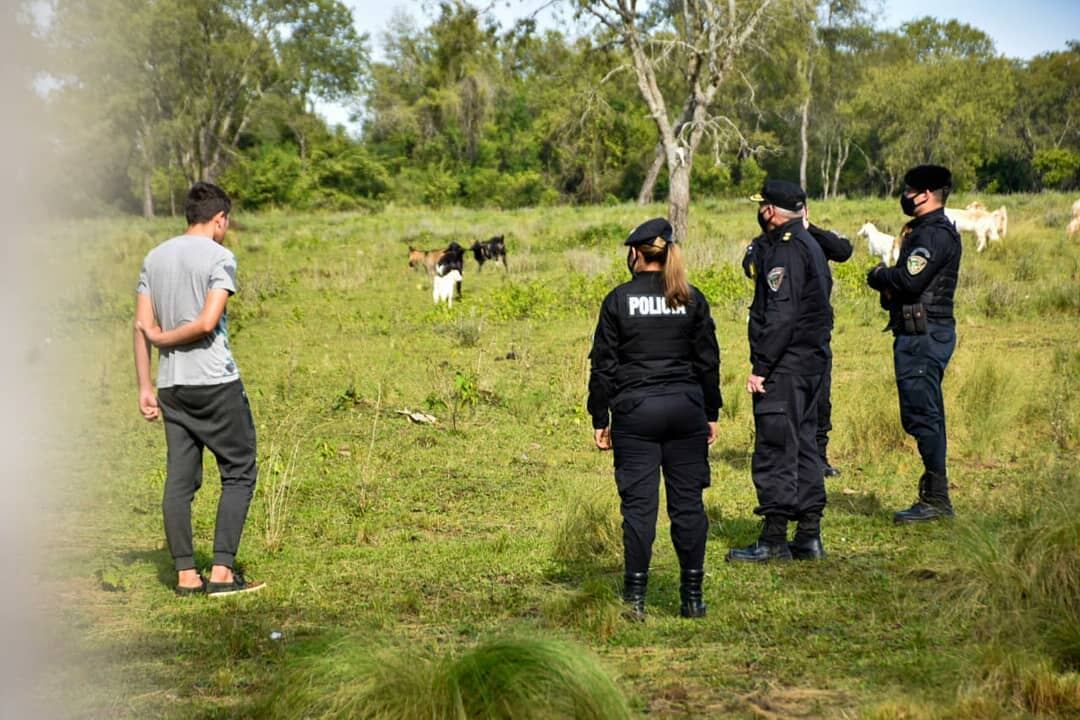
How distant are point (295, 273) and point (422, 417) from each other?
1395cm

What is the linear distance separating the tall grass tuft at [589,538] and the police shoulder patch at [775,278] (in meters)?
1.64

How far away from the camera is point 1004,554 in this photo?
5129 mm

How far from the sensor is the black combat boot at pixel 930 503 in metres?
7.34

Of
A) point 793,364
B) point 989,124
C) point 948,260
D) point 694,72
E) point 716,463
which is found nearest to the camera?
point 793,364

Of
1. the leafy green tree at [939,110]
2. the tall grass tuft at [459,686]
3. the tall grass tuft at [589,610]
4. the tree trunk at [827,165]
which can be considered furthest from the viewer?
the tree trunk at [827,165]

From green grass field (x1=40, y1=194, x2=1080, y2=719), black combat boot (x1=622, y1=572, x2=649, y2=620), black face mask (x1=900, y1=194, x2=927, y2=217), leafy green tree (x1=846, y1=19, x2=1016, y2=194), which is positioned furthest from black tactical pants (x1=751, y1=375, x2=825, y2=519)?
leafy green tree (x1=846, y1=19, x2=1016, y2=194)

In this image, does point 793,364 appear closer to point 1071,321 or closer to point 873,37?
point 1071,321

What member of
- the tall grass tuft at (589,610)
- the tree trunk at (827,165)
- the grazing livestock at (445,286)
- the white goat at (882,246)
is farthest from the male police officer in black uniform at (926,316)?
the tree trunk at (827,165)

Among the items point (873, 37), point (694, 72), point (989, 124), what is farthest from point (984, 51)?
point (694, 72)

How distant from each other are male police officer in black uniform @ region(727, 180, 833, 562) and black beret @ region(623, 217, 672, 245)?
1.31 metres

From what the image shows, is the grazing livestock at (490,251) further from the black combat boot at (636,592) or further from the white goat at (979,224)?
the black combat boot at (636,592)

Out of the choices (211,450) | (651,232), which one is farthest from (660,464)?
(211,450)

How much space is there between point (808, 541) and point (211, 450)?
333 cm

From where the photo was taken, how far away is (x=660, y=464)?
219 inches
